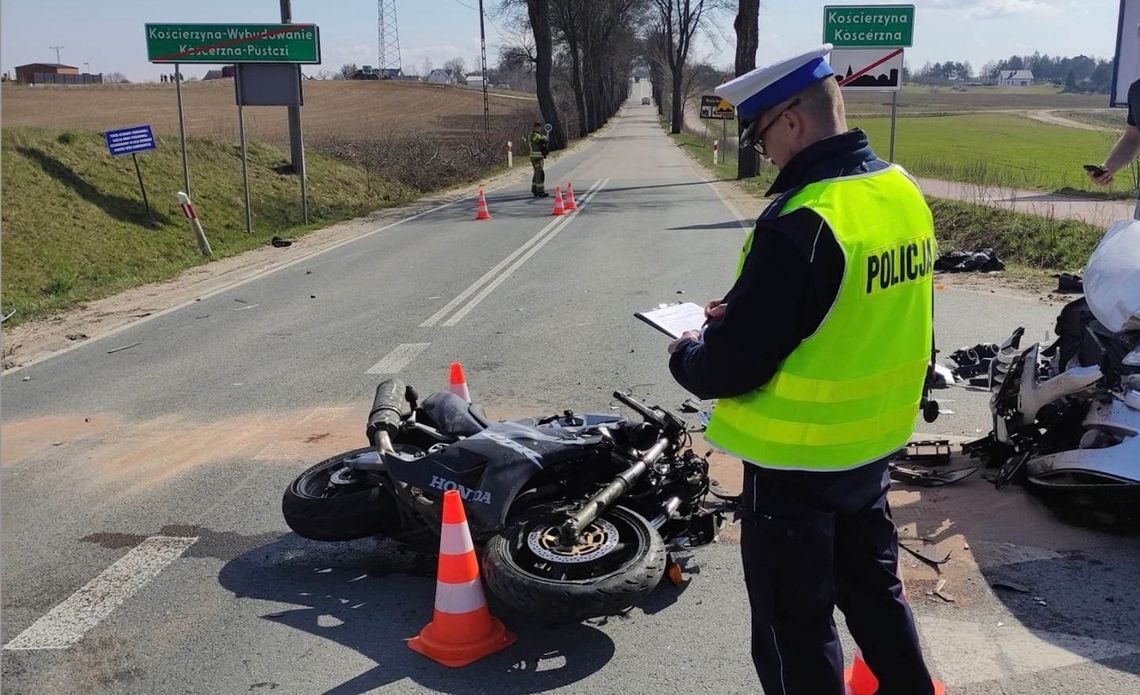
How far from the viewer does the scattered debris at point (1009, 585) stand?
3.84m

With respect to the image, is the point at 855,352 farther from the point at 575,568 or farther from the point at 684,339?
the point at 575,568

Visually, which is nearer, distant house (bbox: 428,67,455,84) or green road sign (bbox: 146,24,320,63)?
green road sign (bbox: 146,24,320,63)

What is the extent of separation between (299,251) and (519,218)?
482cm

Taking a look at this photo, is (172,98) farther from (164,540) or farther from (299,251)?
(164,540)

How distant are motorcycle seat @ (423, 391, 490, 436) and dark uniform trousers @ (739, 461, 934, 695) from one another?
1944 millimetres

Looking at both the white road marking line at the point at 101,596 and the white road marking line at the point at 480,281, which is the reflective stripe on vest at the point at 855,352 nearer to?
the white road marking line at the point at 101,596

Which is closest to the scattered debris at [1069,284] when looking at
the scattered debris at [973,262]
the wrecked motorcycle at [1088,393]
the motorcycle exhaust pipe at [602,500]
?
the scattered debris at [973,262]

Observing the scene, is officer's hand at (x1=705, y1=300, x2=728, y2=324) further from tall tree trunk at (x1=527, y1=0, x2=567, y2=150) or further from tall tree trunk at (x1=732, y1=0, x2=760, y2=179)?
tall tree trunk at (x1=527, y1=0, x2=567, y2=150)

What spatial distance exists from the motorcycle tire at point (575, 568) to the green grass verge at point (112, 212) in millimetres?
9800

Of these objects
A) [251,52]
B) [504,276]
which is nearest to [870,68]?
[504,276]

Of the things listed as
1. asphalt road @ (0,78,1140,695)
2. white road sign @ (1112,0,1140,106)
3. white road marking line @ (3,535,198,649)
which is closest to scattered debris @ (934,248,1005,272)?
asphalt road @ (0,78,1140,695)

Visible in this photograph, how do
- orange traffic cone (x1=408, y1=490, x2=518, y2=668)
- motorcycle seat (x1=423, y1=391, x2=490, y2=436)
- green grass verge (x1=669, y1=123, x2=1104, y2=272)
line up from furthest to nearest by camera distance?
green grass verge (x1=669, y1=123, x2=1104, y2=272) → motorcycle seat (x1=423, y1=391, x2=490, y2=436) → orange traffic cone (x1=408, y1=490, x2=518, y2=668)

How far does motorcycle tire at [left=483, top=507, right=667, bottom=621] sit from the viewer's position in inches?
130

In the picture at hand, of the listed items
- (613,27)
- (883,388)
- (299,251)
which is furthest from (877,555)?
(613,27)
